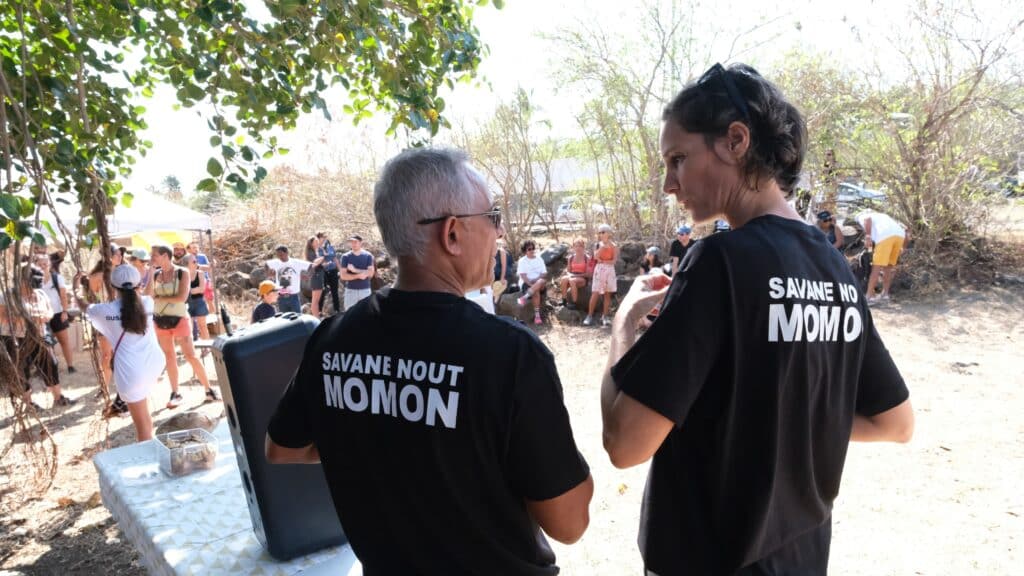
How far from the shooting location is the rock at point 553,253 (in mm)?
11805

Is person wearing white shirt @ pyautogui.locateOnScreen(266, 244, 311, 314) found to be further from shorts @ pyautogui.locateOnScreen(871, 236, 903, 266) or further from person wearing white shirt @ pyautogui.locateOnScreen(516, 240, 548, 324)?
shorts @ pyautogui.locateOnScreen(871, 236, 903, 266)

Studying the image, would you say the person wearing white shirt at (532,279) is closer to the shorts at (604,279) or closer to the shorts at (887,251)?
the shorts at (604,279)

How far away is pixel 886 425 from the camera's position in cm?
131

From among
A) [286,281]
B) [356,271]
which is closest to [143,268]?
[286,281]

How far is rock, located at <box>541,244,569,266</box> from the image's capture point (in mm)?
11805

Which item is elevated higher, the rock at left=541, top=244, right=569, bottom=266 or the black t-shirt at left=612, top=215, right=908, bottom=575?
the black t-shirt at left=612, top=215, right=908, bottom=575

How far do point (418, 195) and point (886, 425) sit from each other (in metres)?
1.11

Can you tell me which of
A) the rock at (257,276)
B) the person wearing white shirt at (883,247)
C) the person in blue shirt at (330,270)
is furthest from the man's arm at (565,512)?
the rock at (257,276)

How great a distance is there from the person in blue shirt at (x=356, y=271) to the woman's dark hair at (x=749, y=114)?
8.13 meters

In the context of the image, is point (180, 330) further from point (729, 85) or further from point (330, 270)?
point (729, 85)

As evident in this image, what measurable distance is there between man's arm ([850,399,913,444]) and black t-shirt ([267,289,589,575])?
0.66 m

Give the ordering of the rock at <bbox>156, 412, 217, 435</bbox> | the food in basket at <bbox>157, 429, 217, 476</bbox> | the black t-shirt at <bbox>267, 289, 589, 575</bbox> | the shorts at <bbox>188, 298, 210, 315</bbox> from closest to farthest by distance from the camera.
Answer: the black t-shirt at <bbox>267, 289, 589, 575</bbox> < the food in basket at <bbox>157, 429, 217, 476</bbox> < the rock at <bbox>156, 412, 217, 435</bbox> < the shorts at <bbox>188, 298, 210, 315</bbox>

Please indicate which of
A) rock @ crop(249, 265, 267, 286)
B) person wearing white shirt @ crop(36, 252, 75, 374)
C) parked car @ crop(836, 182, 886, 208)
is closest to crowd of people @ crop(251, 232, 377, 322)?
person wearing white shirt @ crop(36, 252, 75, 374)

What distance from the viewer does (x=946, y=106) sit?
9719 mm
